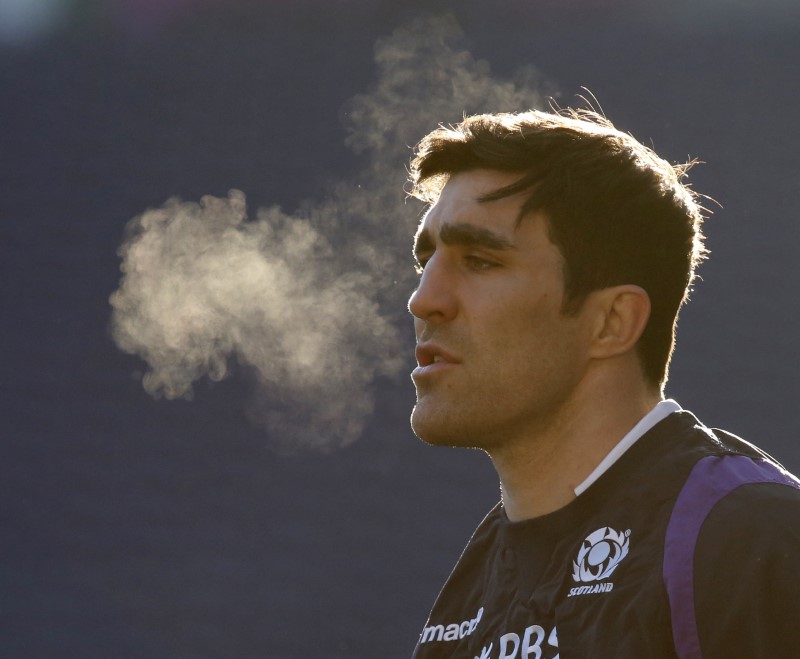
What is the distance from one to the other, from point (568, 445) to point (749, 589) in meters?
0.69

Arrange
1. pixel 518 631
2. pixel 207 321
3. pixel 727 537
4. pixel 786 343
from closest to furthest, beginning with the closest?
1. pixel 727 537
2. pixel 518 631
3. pixel 207 321
4. pixel 786 343

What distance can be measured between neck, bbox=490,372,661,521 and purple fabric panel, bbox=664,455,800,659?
35cm

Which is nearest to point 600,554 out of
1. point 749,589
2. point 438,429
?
point 749,589

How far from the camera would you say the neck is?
241 cm

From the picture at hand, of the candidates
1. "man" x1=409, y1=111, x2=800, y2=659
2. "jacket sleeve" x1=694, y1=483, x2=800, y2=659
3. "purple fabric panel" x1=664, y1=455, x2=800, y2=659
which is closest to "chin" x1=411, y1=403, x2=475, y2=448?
"man" x1=409, y1=111, x2=800, y2=659

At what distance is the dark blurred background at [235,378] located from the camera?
870cm

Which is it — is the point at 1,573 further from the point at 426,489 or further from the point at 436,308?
the point at 436,308

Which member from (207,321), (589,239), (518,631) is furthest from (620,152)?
(207,321)

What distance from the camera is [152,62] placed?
979 cm

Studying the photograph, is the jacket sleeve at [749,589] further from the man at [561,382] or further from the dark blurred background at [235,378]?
the dark blurred background at [235,378]

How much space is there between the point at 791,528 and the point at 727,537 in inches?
4.1

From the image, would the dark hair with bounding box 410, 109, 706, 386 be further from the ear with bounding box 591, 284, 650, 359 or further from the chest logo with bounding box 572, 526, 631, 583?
the chest logo with bounding box 572, 526, 631, 583

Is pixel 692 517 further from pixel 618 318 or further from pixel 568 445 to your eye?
pixel 618 318

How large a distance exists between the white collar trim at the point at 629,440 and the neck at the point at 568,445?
0.08ft
